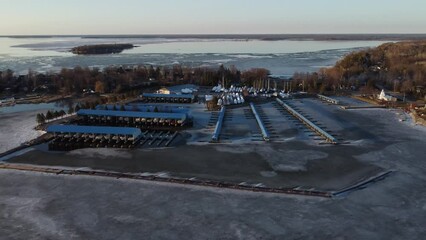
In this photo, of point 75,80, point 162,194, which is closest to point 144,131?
point 162,194

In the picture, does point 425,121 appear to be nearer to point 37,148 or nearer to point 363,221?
point 363,221

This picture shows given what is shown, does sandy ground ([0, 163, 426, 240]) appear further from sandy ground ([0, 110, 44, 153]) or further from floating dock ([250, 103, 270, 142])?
floating dock ([250, 103, 270, 142])

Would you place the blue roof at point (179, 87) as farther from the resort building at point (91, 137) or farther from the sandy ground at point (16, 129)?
the resort building at point (91, 137)

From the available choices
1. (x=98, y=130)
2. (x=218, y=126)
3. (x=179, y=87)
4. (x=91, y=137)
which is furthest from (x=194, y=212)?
(x=179, y=87)

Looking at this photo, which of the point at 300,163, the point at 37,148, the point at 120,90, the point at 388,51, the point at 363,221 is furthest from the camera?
the point at 388,51

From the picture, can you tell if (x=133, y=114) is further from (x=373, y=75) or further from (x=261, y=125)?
(x=373, y=75)

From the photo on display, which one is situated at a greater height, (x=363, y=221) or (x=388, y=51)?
(x=388, y=51)

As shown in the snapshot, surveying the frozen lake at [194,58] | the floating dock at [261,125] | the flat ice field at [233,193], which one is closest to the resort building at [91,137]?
the flat ice field at [233,193]
